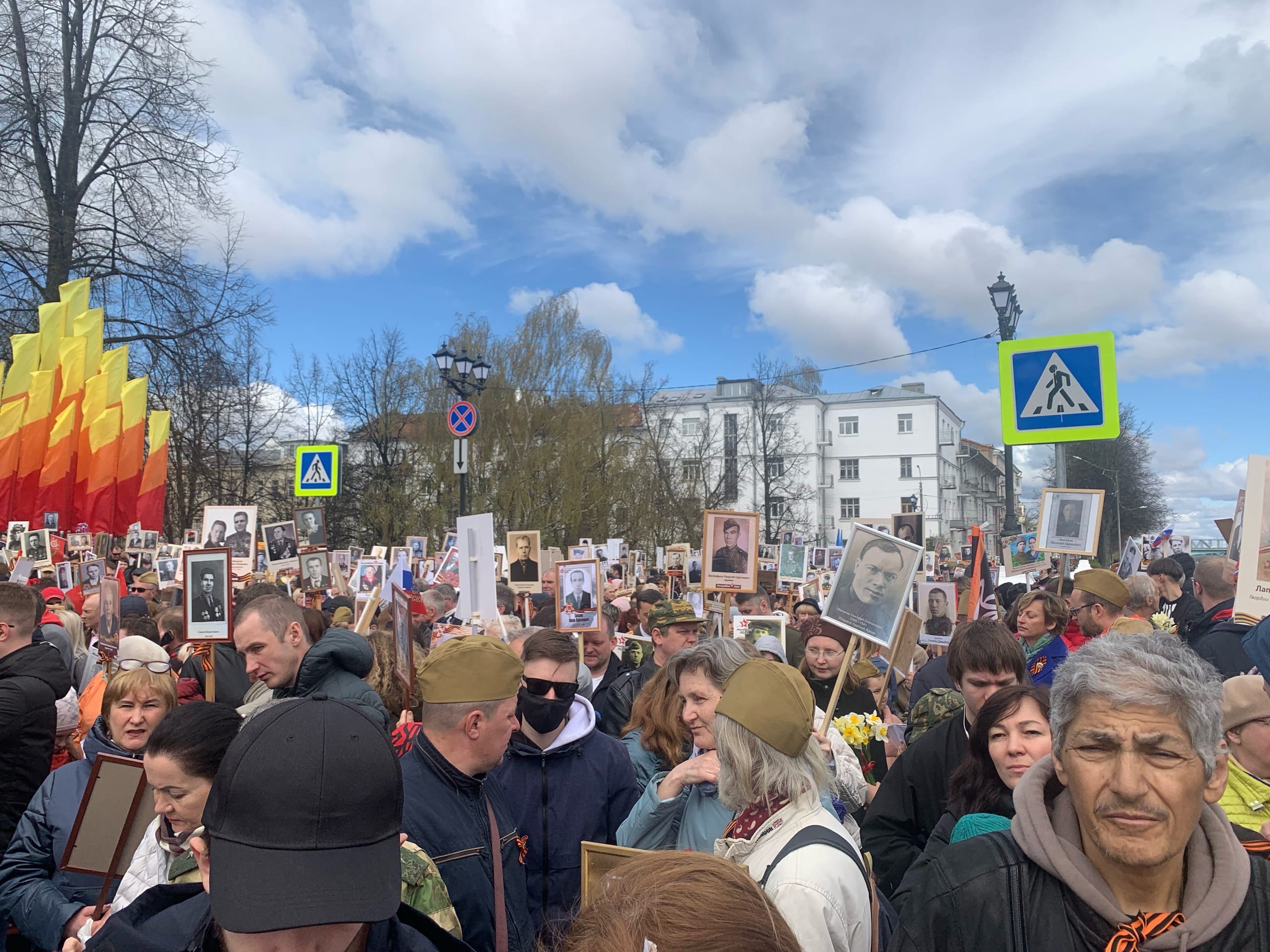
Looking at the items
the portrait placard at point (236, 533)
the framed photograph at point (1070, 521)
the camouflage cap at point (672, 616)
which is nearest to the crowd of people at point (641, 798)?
the camouflage cap at point (672, 616)

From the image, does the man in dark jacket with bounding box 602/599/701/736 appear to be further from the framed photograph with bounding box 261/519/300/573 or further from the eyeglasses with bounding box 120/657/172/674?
the framed photograph with bounding box 261/519/300/573

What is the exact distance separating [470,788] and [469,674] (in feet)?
1.21

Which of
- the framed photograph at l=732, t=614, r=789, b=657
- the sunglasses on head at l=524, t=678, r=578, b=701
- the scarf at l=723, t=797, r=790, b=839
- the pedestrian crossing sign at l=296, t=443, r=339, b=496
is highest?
the pedestrian crossing sign at l=296, t=443, r=339, b=496

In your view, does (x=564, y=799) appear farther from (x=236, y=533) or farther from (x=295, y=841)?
(x=236, y=533)

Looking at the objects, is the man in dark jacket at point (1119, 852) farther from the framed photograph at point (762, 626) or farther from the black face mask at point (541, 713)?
the framed photograph at point (762, 626)

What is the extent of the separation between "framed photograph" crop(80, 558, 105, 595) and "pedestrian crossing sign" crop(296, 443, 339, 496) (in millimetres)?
2969

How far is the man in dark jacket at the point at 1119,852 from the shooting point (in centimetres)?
171

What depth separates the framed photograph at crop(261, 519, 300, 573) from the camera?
11070 mm

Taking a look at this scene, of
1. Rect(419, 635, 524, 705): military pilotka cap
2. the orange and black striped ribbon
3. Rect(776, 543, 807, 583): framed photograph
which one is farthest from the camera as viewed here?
Rect(776, 543, 807, 583): framed photograph

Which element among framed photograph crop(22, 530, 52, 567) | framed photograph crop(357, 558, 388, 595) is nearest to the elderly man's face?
framed photograph crop(357, 558, 388, 595)

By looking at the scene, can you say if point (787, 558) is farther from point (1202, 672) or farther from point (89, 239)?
point (89, 239)

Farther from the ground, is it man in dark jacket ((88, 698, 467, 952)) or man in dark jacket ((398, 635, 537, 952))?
man in dark jacket ((88, 698, 467, 952))

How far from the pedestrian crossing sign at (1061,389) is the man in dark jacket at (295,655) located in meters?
4.67

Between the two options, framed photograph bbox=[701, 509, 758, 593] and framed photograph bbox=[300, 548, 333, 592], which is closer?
framed photograph bbox=[701, 509, 758, 593]
